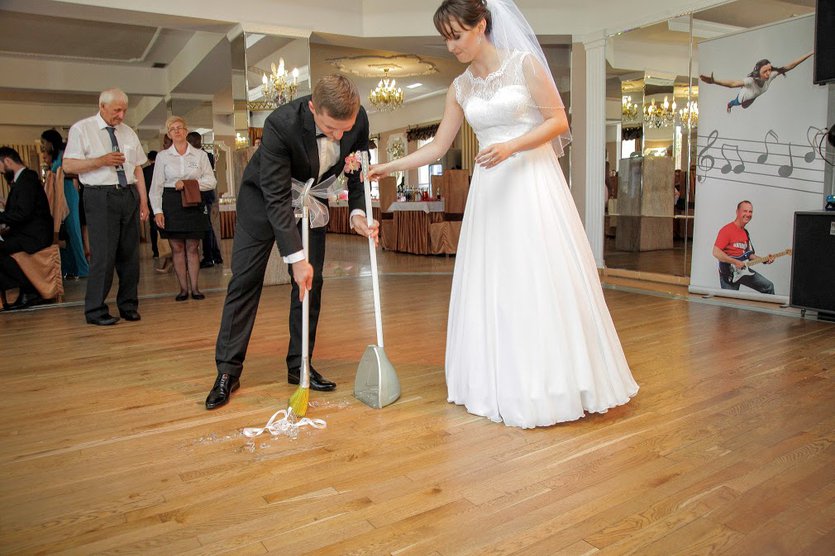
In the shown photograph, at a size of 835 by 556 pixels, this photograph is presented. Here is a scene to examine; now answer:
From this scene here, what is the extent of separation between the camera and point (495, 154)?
2.24m

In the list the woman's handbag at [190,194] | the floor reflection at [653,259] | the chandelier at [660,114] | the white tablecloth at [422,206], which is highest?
the chandelier at [660,114]

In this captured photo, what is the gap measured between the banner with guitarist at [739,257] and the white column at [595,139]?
192cm

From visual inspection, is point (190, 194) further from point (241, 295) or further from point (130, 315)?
point (241, 295)

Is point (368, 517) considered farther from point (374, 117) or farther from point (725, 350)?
point (374, 117)

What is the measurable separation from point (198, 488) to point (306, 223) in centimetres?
113

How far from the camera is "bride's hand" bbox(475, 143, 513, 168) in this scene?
2234 millimetres

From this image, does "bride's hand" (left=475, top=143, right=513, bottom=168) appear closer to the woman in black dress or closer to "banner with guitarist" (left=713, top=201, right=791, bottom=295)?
"banner with guitarist" (left=713, top=201, right=791, bottom=295)

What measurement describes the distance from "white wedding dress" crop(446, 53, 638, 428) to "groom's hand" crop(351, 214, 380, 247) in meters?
0.37

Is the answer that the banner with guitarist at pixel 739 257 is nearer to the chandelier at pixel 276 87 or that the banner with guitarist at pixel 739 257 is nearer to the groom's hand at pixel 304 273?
the groom's hand at pixel 304 273

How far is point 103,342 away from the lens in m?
3.92

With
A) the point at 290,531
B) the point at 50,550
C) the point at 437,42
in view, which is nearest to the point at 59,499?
the point at 50,550

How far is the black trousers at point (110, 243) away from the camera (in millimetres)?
4371

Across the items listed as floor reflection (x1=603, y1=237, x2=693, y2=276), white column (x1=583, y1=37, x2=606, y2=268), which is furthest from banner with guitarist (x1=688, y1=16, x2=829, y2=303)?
white column (x1=583, y1=37, x2=606, y2=268)

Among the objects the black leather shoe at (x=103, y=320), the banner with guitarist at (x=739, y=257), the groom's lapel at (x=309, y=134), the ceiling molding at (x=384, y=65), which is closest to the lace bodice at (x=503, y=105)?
the groom's lapel at (x=309, y=134)
